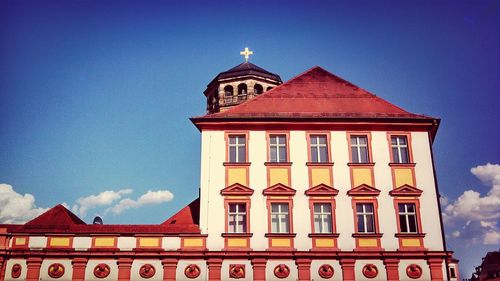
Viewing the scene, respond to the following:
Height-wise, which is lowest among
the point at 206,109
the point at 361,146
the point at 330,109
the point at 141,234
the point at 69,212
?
the point at 141,234

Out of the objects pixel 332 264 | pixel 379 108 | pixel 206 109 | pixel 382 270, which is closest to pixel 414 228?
pixel 382 270

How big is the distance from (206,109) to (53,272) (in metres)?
24.7

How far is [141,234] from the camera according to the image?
79.6 ft

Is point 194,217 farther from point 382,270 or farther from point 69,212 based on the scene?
point 382,270

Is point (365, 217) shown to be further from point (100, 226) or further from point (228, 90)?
point (228, 90)

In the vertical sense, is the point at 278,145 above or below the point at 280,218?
above

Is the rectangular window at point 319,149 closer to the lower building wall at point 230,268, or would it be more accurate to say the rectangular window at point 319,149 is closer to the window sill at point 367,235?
the window sill at point 367,235

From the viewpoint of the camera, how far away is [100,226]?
82.3 ft

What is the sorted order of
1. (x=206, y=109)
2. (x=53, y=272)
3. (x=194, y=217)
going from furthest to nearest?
1. (x=206, y=109)
2. (x=194, y=217)
3. (x=53, y=272)

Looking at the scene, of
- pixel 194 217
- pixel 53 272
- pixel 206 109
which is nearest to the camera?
pixel 53 272

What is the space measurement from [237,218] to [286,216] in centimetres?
243

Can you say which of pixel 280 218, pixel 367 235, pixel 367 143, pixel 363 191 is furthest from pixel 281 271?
pixel 367 143

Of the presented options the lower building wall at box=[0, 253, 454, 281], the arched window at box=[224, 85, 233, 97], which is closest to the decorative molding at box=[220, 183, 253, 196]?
the lower building wall at box=[0, 253, 454, 281]

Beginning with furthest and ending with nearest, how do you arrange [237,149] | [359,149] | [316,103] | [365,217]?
[316,103] < [359,149] < [237,149] < [365,217]
